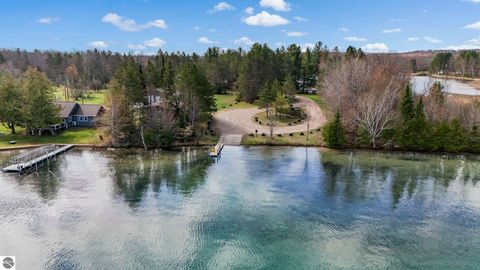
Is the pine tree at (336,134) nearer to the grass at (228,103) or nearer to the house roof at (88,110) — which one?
the grass at (228,103)

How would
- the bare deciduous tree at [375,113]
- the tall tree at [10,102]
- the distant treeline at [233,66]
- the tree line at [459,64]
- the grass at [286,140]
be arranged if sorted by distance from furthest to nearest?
the tree line at [459,64]
the distant treeline at [233,66]
the tall tree at [10,102]
the grass at [286,140]
the bare deciduous tree at [375,113]

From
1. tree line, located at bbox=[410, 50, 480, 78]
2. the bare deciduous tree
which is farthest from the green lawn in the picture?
tree line, located at bbox=[410, 50, 480, 78]

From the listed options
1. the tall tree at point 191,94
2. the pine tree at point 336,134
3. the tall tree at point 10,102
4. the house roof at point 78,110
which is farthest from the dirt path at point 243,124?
the tall tree at point 10,102

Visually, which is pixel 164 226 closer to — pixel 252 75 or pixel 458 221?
pixel 458 221

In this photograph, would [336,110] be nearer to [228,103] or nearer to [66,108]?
[228,103]

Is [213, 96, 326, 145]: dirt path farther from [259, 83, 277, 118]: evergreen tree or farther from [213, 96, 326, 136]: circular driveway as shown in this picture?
[259, 83, 277, 118]: evergreen tree

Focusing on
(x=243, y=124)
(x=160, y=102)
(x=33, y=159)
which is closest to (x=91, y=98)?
(x=160, y=102)
